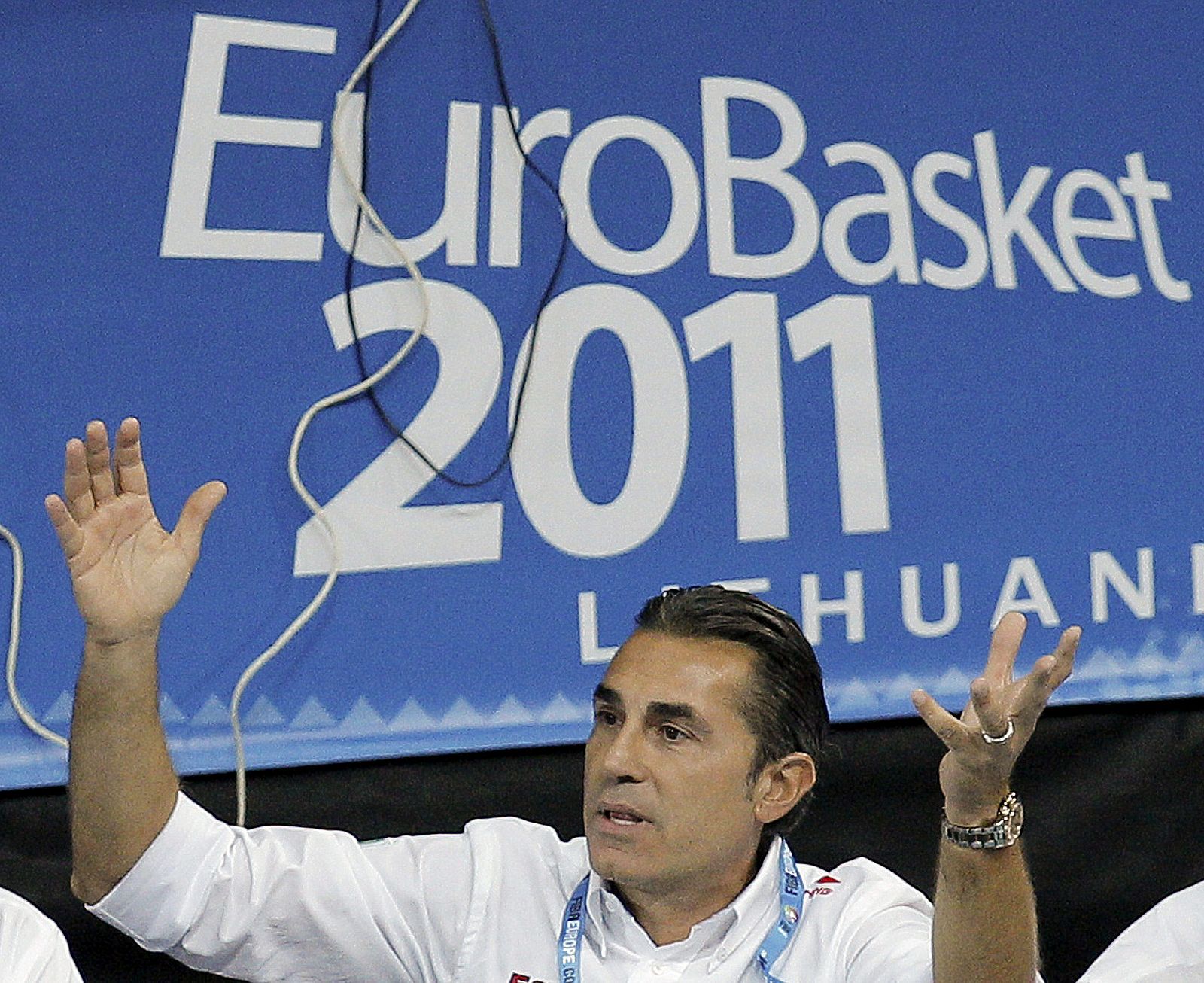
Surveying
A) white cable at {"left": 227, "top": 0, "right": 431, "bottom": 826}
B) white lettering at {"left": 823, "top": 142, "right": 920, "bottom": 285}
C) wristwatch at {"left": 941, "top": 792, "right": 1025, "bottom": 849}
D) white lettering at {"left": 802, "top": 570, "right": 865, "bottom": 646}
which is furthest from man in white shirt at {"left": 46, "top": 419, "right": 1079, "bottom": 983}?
white lettering at {"left": 823, "top": 142, "right": 920, "bottom": 285}

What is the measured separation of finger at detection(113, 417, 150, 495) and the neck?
0.70m

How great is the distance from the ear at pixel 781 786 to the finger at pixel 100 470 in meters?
0.79

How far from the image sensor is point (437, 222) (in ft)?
8.41

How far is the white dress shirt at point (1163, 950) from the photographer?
5.58 feet

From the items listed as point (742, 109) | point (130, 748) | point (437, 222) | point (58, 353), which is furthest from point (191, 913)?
point (742, 109)

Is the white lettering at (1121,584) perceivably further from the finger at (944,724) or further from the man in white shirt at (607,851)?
the finger at (944,724)

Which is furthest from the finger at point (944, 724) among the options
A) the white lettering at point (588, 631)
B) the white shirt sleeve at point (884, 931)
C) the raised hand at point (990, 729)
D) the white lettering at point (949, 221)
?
the white lettering at point (949, 221)

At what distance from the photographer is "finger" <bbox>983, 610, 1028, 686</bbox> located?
5.43 ft

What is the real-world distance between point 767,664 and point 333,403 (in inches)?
31.9

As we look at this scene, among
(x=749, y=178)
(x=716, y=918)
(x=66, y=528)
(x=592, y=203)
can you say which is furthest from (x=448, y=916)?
(x=749, y=178)

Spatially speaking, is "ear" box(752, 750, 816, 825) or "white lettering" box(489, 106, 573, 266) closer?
"ear" box(752, 750, 816, 825)

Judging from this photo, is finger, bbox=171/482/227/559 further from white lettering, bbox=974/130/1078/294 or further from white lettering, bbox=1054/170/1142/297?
white lettering, bbox=1054/170/1142/297

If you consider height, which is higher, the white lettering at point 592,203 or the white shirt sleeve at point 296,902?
the white lettering at point 592,203

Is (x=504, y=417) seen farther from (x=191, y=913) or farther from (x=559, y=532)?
(x=191, y=913)
